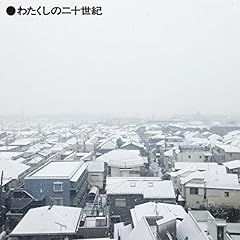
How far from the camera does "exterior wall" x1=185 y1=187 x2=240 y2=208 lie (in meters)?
8.64

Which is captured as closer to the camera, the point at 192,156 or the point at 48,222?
the point at 48,222

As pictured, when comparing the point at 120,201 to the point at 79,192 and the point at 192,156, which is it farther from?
the point at 192,156

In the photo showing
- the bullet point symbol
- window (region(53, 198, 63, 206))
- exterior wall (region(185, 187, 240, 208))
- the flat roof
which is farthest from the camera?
the flat roof

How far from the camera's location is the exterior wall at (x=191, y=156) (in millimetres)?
14031

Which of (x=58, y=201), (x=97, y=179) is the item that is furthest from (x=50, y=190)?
(x=97, y=179)

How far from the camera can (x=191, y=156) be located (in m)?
14.2

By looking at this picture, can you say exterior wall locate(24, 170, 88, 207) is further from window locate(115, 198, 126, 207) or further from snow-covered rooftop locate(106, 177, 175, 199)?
window locate(115, 198, 126, 207)

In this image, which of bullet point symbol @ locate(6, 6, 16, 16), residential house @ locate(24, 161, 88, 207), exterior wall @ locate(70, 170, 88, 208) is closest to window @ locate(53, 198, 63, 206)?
residential house @ locate(24, 161, 88, 207)

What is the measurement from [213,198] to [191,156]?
5.43m

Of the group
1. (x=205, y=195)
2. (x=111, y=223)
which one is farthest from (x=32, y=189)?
(x=205, y=195)

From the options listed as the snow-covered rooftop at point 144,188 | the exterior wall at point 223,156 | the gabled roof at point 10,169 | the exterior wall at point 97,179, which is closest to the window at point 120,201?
the snow-covered rooftop at point 144,188

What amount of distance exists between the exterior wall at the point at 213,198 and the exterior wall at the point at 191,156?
500 centimetres

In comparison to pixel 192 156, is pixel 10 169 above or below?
above

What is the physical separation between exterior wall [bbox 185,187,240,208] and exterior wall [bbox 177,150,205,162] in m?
5.00
